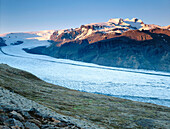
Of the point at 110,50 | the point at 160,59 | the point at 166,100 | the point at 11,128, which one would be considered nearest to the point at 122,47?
the point at 110,50

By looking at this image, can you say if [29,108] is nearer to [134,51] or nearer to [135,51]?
[134,51]

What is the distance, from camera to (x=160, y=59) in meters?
132

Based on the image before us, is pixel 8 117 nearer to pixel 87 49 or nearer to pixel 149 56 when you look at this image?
pixel 149 56

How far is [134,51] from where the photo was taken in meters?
148

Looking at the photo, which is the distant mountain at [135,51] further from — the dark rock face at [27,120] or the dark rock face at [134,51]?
the dark rock face at [27,120]

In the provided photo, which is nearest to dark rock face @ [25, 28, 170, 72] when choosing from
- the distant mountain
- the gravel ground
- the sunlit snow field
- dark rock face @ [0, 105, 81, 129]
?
the distant mountain

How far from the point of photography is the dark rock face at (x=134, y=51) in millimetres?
133250

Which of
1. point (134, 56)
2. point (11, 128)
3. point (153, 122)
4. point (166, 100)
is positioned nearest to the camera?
point (11, 128)

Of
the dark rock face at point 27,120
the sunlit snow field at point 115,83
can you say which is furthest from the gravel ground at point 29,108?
the sunlit snow field at point 115,83

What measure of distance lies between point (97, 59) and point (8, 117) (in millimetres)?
154173

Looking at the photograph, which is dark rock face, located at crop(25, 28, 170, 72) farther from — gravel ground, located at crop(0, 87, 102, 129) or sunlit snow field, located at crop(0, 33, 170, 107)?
gravel ground, located at crop(0, 87, 102, 129)

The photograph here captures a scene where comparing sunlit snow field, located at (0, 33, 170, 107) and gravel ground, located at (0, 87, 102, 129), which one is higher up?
gravel ground, located at (0, 87, 102, 129)

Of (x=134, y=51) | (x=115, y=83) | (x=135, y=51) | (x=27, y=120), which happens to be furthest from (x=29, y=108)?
(x=135, y=51)

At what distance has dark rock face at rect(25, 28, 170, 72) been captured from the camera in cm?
13325
